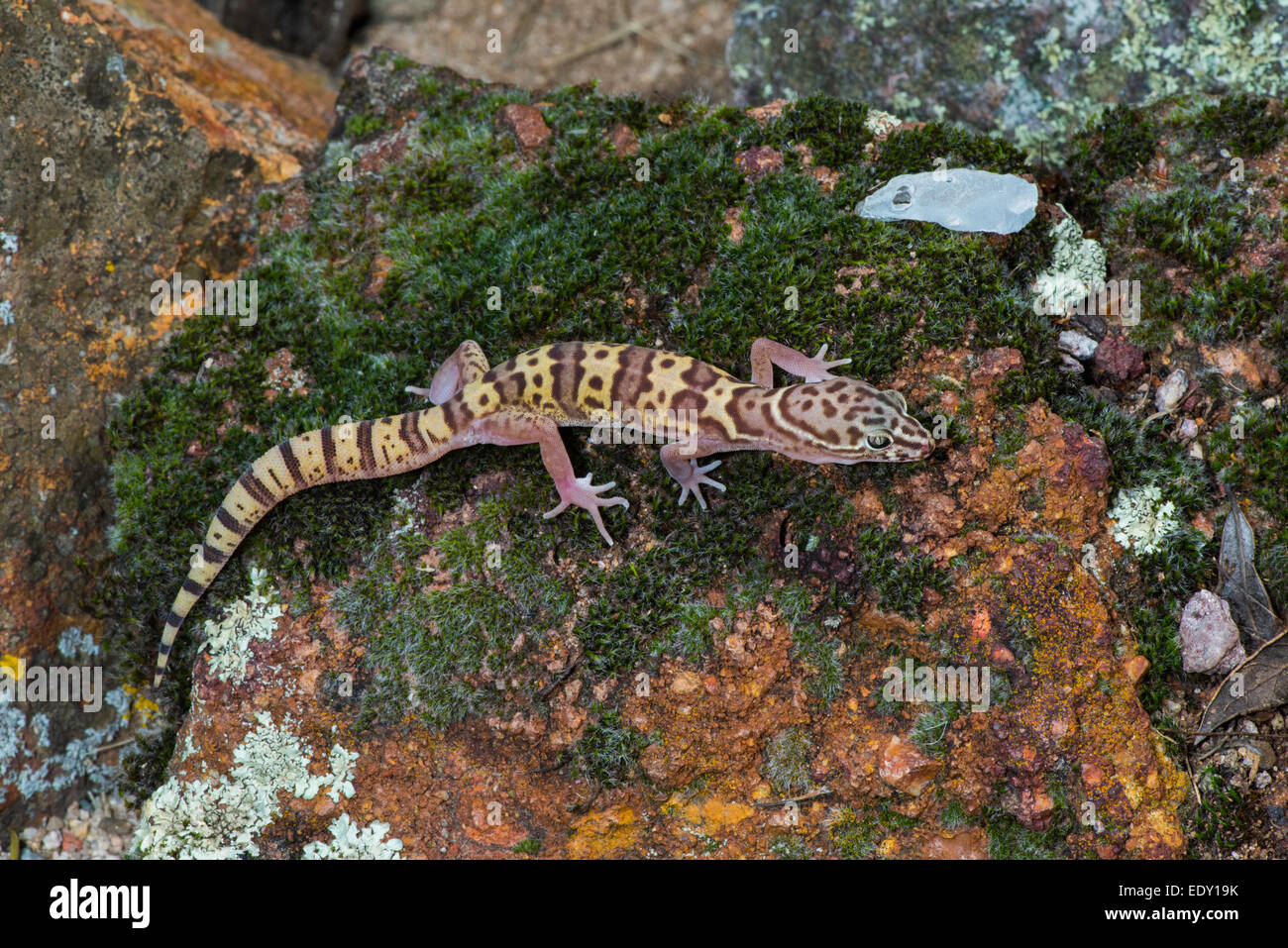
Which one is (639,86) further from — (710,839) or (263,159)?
(710,839)

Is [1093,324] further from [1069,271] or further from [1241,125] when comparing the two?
[1241,125]

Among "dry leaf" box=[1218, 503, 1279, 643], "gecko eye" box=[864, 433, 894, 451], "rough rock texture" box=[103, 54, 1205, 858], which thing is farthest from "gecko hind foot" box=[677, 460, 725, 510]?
"dry leaf" box=[1218, 503, 1279, 643]

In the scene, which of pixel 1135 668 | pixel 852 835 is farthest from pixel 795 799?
pixel 1135 668

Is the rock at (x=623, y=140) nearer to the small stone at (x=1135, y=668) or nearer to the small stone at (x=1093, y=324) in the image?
the small stone at (x=1093, y=324)

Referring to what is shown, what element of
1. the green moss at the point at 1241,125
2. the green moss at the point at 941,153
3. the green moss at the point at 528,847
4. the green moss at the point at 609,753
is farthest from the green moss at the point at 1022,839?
the green moss at the point at 1241,125

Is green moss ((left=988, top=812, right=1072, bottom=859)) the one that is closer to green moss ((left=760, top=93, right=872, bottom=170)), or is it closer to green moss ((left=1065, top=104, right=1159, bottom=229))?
green moss ((left=1065, top=104, right=1159, bottom=229))

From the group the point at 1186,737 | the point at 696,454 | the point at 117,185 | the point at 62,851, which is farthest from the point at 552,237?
the point at 62,851
